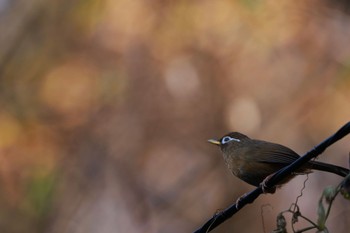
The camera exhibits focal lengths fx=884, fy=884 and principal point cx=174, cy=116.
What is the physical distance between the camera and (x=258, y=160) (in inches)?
235

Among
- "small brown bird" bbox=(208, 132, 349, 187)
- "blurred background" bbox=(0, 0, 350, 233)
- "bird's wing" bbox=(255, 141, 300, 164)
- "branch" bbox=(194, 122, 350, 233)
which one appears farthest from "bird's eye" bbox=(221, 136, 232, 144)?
"blurred background" bbox=(0, 0, 350, 233)

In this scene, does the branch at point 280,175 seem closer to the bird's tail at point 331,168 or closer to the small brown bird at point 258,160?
the bird's tail at point 331,168

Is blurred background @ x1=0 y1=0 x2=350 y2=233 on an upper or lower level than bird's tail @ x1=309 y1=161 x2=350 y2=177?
upper

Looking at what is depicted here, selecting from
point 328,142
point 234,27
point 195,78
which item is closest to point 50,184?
point 195,78

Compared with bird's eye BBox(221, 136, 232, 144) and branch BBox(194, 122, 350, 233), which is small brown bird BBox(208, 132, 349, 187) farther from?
branch BBox(194, 122, 350, 233)

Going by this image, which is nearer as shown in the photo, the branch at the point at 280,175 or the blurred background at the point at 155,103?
the branch at the point at 280,175

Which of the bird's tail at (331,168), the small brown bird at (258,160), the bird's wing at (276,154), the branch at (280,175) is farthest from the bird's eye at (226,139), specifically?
the branch at (280,175)

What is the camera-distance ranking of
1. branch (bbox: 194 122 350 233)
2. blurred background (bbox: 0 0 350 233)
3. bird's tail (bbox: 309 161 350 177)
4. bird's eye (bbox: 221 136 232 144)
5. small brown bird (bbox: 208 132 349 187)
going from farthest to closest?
blurred background (bbox: 0 0 350 233), bird's eye (bbox: 221 136 232 144), small brown bird (bbox: 208 132 349 187), bird's tail (bbox: 309 161 350 177), branch (bbox: 194 122 350 233)

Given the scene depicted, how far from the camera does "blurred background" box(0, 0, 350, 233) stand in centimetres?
1067

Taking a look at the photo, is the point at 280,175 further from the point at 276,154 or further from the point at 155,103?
the point at 155,103

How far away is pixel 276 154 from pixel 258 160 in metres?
0.18

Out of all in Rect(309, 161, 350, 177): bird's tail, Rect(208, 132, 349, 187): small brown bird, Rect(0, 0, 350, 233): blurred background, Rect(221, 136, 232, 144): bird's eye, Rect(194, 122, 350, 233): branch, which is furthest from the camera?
Rect(0, 0, 350, 233): blurred background

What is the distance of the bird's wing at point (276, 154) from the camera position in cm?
574

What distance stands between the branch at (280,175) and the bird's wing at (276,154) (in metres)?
0.82
